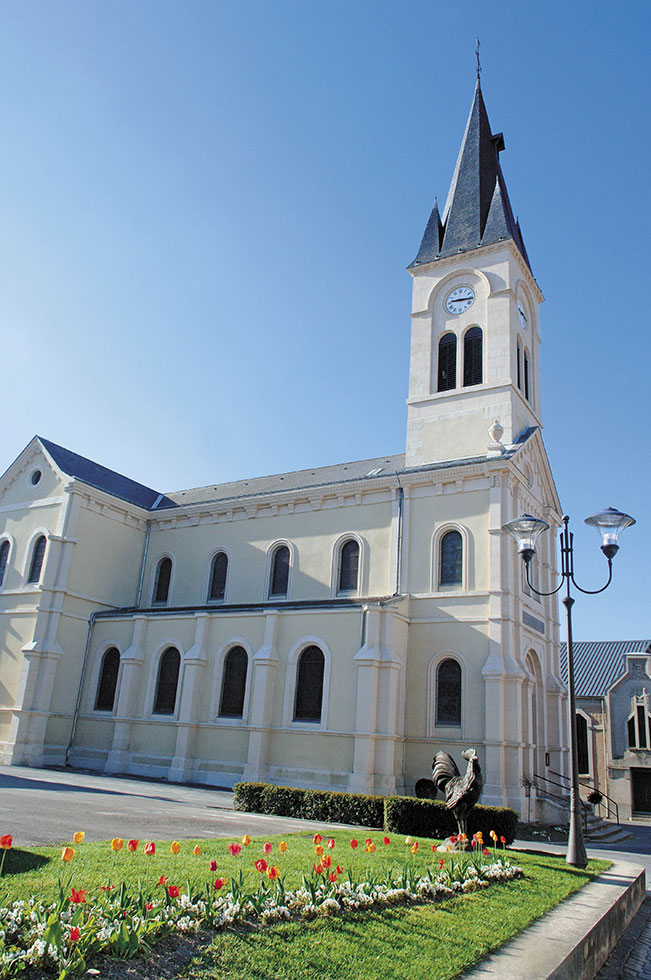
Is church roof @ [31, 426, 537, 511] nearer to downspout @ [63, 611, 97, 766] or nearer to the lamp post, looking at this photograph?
downspout @ [63, 611, 97, 766]

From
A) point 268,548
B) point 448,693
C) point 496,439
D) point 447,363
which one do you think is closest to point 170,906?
point 448,693

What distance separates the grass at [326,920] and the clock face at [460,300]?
2519 centimetres

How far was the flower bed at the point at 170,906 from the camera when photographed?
525 cm

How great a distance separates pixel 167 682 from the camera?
29.6m

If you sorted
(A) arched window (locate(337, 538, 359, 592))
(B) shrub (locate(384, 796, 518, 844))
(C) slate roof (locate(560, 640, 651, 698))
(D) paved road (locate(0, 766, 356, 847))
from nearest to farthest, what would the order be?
(D) paved road (locate(0, 766, 356, 847)), (B) shrub (locate(384, 796, 518, 844)), (A) arched window (locate(337, 538, 359, 592)), (C) slate roof (locate(560, 640, 651, 698))

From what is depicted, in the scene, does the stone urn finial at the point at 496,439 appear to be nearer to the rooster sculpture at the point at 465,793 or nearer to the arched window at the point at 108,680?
the rooster sculpture at the point at 465,793

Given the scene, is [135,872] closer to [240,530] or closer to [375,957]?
[375,957]

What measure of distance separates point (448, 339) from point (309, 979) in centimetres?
2914

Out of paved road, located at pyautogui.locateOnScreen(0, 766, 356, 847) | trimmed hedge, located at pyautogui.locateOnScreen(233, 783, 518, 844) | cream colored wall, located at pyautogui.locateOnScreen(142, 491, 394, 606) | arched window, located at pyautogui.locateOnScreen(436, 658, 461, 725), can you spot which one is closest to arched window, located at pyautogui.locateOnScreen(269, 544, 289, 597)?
cream colored wall, located at pyautogui.locateOnScreen(142, 491, 394, 606)

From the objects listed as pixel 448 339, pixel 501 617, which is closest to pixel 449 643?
pixel 501 617

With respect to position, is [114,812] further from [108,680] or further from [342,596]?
[108,680]

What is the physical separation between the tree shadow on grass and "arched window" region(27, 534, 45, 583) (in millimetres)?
25452

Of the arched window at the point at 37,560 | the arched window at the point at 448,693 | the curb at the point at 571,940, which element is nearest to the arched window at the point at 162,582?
the arched window at the point at 37,560

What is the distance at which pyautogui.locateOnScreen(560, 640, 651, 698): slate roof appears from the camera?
48.4 m
